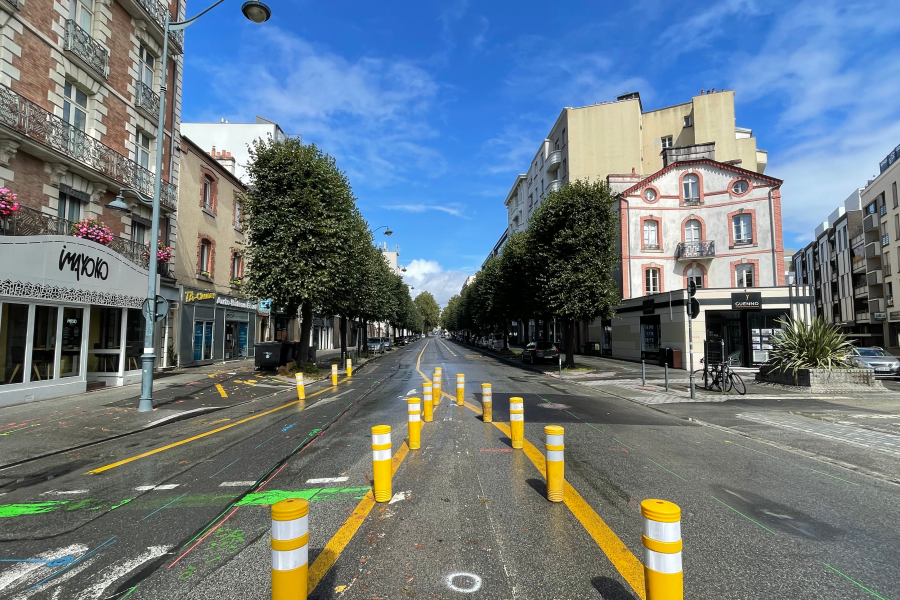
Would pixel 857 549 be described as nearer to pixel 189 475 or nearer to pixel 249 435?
pixel 189 475

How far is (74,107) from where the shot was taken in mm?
14344

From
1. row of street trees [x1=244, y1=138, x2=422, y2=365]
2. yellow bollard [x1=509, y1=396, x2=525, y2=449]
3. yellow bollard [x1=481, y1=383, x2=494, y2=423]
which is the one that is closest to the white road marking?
yellow bollard [x1=509, y1=396, x2=525, y2=449]

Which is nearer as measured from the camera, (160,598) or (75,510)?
(160,598)

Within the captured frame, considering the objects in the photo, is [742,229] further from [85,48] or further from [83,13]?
[83,13]

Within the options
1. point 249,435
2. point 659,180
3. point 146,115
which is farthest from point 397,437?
point 659,180

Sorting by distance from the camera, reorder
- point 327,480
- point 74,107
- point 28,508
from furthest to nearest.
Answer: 1. point 74,107
2. point 327,480
3. point 28,508

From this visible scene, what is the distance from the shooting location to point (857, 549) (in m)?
3.74

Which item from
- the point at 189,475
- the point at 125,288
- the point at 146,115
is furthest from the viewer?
the point at 146,115

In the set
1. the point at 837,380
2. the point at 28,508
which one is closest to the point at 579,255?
the point at 837,380

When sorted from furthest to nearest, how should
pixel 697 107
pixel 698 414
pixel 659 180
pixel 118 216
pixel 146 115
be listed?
1. pixel 697 107
2. pixel 659 180
3. pixel 146 115
4. pixel 118 216
5. pixel 698 414

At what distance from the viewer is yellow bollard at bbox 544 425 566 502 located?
4.62 metres

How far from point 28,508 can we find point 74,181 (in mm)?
13233

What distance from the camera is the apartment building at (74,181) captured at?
37.1ft

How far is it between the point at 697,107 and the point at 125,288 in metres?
43.1
